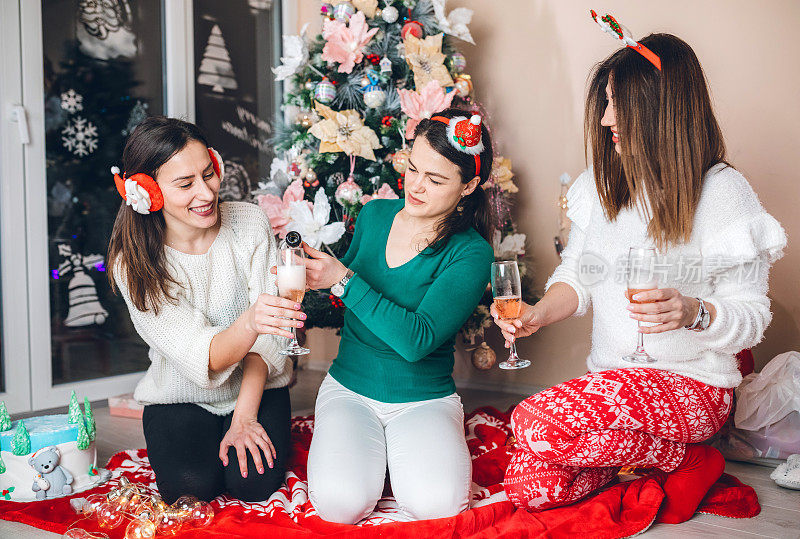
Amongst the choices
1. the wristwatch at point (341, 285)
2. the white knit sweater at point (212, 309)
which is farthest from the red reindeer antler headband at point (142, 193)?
the wristwatch at point (341, 285)

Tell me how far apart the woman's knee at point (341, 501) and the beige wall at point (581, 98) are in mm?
1731

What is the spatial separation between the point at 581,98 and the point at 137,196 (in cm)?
208

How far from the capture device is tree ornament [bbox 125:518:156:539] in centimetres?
166

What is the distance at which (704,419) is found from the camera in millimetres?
1731

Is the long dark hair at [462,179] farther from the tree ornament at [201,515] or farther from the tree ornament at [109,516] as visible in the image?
the tree ornament at [109,516]

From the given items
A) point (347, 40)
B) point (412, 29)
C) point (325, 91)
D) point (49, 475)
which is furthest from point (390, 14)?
point (49, 475)

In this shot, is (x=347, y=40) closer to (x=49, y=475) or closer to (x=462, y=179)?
(x=462, y=179)

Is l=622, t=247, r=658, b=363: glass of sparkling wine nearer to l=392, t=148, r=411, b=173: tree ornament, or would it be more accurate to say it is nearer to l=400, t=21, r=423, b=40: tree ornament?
l=392, t=148, r=411, b=173: tree ornament

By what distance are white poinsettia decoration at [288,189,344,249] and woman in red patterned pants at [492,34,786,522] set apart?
3.89 ft

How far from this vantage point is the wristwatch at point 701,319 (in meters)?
1.55

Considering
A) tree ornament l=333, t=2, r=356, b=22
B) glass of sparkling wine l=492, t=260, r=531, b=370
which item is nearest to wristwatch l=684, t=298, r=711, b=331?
glass of sparkling wine l=492, t=260, r=531, b=370

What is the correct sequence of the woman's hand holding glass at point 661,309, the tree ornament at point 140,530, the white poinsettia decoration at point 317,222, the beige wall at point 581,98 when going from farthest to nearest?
the white poinsettia decoration at point 317,222
the beige wall at point 581,98
the tree ornament at point 140,530
the woman's hand holding glass at point 661,309

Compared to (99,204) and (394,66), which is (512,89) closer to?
(394,66)

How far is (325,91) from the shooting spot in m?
2.96
